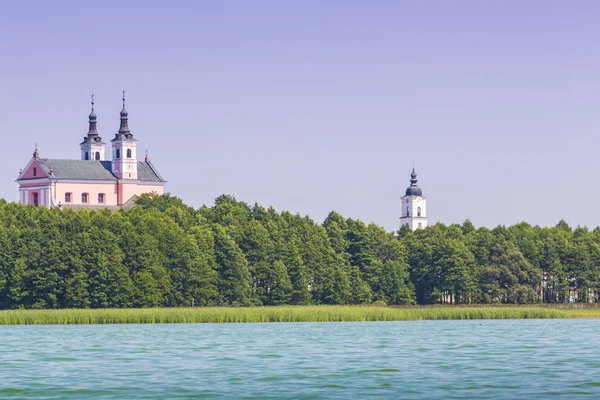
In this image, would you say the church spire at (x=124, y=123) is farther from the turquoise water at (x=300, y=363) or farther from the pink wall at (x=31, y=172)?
the turquoise water at (x=300, y=363)

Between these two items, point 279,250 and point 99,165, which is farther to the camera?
point 99,165

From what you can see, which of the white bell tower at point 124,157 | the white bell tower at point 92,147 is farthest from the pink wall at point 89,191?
the white bell tower at point 92,147

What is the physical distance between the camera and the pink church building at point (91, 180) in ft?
498


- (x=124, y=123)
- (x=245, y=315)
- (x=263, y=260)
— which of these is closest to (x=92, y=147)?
(x=124, y=123)

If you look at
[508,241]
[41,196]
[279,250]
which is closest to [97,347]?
[279,250]

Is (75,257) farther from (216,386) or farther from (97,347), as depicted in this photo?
(216,386)

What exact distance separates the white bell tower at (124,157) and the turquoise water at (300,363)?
95.5m

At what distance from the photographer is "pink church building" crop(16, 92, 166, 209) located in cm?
15175

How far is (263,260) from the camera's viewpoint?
335 ft

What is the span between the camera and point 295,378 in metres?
34.8

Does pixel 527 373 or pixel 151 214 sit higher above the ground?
pixel 151 214

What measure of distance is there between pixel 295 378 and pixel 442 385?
448 cm

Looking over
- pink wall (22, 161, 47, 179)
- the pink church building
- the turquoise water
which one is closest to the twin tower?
the pink church building

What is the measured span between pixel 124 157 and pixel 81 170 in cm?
572
